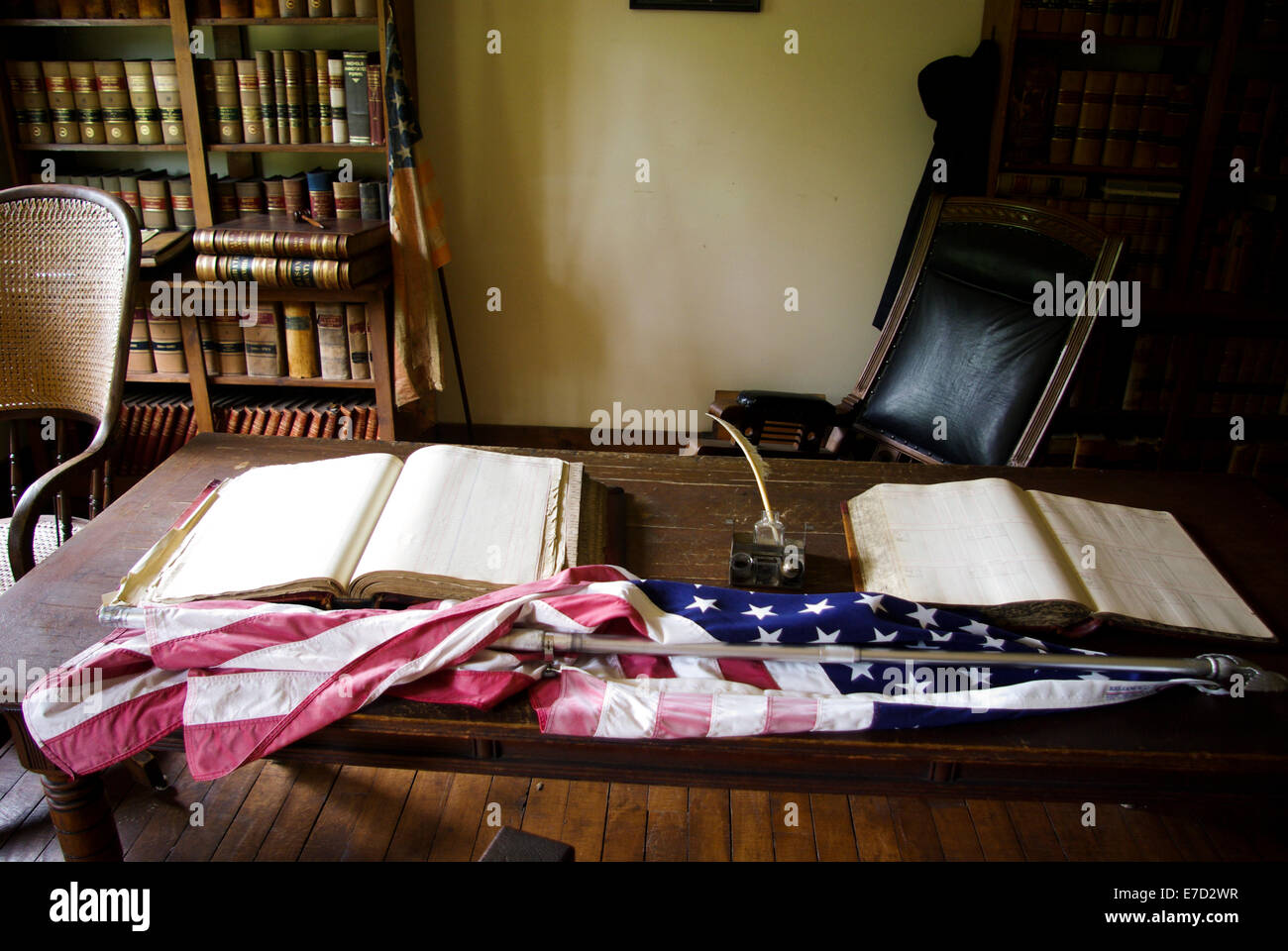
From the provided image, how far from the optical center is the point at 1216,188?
2.98 meters

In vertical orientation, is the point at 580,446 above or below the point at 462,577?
below

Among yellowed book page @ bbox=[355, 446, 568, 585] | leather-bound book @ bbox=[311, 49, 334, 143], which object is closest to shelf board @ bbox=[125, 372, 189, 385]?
leather-bound book @ bbox=[311, 49, 334, 143]

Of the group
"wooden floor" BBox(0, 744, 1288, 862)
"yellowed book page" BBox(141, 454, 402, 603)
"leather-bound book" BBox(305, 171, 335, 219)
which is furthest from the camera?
"leather-bound book" BBox(305, 171, 335, 219)

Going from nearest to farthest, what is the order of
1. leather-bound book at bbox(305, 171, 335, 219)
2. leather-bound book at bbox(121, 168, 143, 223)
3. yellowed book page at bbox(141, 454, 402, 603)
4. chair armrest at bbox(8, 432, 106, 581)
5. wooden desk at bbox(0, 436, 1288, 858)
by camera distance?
1. wooden desk at bbox(0, 436, 1288, 858)
2. yellowed book page at bbox(141, 454, 402, 603)
3. chair armrest at bbox(8, 432, 106, 581)
4. leather-bound book at bbox(305, 171, 335, 219)
5. leather-bound book at bbox(121, 168, 143, 223)

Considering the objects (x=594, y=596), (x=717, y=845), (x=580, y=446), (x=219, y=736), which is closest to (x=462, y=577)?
(x=594, y=596)

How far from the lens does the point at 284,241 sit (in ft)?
8.98

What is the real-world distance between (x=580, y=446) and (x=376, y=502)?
2.17 metres

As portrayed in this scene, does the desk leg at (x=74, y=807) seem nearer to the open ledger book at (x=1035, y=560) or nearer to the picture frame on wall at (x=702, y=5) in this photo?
the open ledger book at (x=1035, y=560)

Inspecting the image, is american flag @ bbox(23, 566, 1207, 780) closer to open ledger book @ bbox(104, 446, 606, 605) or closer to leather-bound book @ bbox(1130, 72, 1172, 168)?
open ledger book @ bbox(104, 446, 606, 605)

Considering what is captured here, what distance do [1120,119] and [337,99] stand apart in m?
2.40

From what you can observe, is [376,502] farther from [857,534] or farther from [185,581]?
[857,534]

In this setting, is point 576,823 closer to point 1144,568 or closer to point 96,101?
point 1144,568

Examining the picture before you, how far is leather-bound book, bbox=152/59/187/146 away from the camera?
112 inches

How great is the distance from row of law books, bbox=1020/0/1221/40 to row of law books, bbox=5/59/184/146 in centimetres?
260
